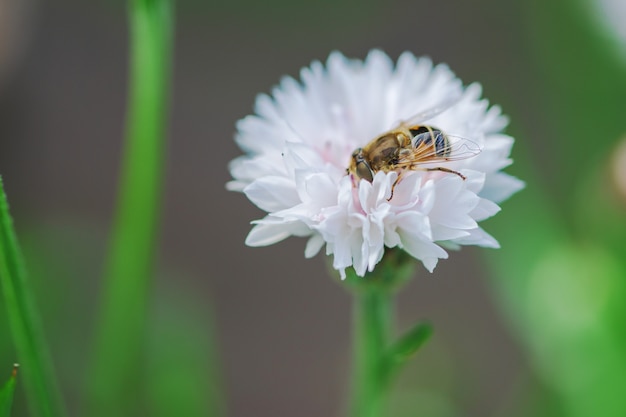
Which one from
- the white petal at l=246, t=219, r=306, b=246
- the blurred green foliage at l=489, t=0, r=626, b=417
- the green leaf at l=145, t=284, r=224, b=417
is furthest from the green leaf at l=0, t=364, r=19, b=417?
the blurred green foliage at l=489, t=0, r=626, b=417

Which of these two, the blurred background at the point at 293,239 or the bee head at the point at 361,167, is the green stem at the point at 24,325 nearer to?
the bee head at the point at 361,167

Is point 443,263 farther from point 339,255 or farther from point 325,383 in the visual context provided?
point 339,255

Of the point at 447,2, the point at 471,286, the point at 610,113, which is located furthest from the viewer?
the point at 447,2

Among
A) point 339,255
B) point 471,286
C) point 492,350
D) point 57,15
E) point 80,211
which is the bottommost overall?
point 492,350

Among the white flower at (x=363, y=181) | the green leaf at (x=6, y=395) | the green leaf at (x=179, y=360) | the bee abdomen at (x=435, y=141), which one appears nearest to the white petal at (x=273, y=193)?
the white flower at (x=363, y=181)

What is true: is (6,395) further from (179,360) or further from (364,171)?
(179,360)

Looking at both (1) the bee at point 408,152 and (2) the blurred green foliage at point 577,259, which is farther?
(2) the blurred green foliage at point 577,259


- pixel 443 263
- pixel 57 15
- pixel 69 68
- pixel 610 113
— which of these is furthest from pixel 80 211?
pixel 610 113
